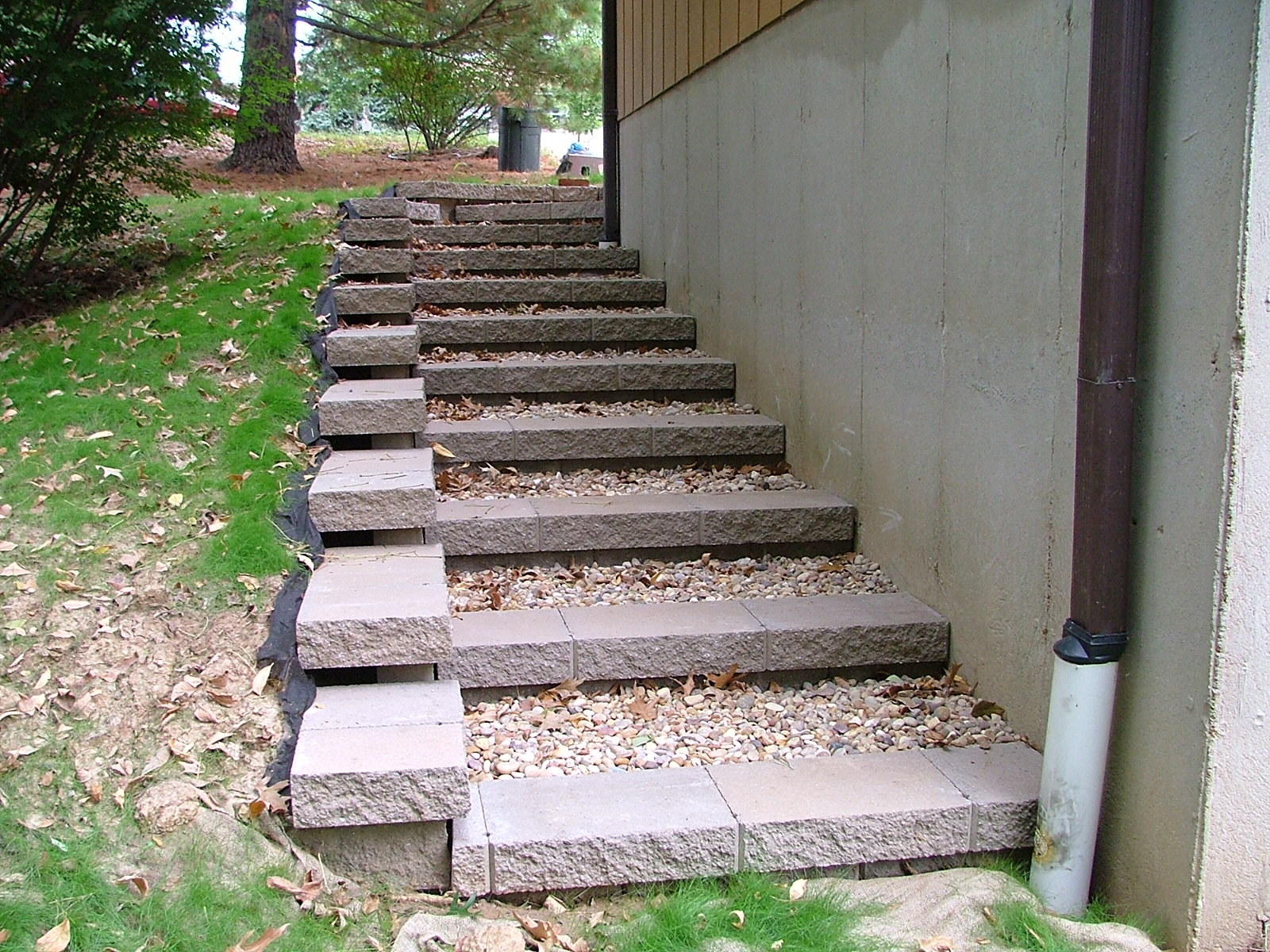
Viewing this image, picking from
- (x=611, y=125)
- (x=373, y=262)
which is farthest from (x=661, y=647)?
(x=611, y=125)

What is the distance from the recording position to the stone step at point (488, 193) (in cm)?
802

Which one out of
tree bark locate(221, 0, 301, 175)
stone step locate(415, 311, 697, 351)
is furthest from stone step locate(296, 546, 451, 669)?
tree bark locate(221, 0, 301, 175)

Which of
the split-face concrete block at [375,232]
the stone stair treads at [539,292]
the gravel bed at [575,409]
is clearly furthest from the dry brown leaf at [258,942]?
the split-face concrete block at [375,232]

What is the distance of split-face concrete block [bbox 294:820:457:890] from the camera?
2.63 metres

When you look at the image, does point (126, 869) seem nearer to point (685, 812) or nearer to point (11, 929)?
point (11, 929)

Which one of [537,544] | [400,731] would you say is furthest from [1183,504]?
[537,544]

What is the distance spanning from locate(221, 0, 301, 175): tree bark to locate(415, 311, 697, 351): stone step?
2.36 m

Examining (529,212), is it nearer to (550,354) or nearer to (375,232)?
(375,232)

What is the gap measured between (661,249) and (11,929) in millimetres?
5326

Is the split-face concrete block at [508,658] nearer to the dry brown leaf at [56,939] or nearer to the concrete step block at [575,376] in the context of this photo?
the dry brown leaf at [56,939]

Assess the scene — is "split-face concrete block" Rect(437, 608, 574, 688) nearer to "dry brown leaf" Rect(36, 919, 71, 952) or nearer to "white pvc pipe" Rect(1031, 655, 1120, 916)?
"dry brown leaf" Rect(36, 919, 71, 952)

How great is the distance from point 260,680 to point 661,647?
1163mm

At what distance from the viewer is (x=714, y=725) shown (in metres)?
3.23

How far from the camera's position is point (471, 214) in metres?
7.94
